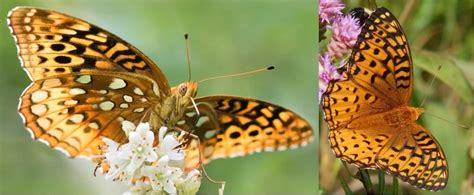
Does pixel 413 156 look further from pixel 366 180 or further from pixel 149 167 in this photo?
pixel 149 167

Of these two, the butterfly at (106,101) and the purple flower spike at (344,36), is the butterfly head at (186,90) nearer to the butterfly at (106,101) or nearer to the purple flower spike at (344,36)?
the butterfly at (106,101)

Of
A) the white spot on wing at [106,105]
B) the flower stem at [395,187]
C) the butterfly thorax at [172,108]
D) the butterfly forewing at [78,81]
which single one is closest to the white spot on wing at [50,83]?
the butterfly forewing at [78,81]

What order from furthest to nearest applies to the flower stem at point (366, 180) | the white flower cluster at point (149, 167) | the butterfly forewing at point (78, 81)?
the flower stem at point (366, 180) < the butterfly forewing at point (78, 81) < the white flower cluster at point (149, 167)

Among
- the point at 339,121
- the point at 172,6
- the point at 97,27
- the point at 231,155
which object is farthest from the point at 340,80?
the point at 97,27

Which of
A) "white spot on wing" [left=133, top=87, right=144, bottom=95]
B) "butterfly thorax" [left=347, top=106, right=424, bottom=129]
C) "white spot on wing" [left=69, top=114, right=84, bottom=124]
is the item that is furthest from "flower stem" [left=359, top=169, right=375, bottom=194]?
"white spot on wing" [left=69, top=114, right=84, bottom=124]

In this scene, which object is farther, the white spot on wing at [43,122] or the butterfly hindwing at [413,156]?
the butterfly hindwing at [413,156]

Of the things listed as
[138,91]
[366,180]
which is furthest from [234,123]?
[366,180]

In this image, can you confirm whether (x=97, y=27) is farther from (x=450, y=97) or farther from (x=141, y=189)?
(x=450, y=97)
